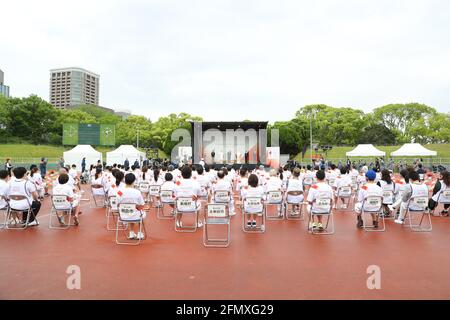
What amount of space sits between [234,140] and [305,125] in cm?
2184

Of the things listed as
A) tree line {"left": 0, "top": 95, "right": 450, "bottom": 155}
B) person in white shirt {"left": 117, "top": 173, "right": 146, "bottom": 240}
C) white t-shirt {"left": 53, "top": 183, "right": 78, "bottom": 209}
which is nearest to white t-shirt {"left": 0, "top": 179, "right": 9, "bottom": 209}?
white t-shirt {"left": 53, "top": 183, "right": 78, "bottom": 209}

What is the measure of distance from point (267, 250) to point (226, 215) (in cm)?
89

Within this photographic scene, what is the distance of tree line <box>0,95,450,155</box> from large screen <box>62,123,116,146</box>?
1278 cm

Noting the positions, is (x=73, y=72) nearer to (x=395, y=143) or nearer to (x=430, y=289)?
(x=395, y=143)

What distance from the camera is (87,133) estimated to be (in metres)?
29.6

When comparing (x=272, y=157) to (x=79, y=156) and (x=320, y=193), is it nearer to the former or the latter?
(x=79, y=156)

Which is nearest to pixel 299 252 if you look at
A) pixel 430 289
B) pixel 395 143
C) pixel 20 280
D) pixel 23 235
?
pixel 430 289

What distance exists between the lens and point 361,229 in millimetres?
7051

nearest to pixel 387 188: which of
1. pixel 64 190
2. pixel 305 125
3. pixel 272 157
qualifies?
pixel 64 190

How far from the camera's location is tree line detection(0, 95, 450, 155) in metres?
45.4

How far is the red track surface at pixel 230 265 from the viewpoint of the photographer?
12.1ft

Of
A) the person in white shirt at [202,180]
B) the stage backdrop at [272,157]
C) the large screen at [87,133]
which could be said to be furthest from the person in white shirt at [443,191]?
the large screen at [87,133]

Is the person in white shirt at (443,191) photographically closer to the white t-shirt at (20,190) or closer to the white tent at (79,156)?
the white t-shirt at (20,190)

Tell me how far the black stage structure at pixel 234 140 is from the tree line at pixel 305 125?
13.0 m
